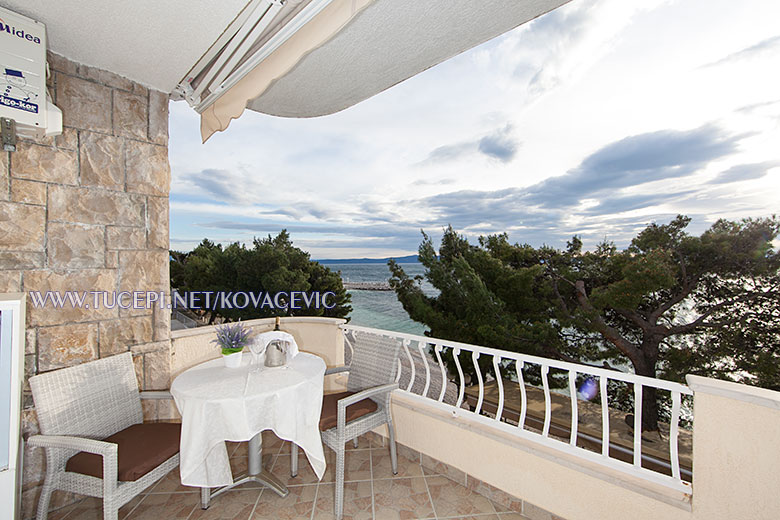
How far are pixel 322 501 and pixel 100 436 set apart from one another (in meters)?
1.29

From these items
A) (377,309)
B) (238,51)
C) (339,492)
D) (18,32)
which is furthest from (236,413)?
(377,309)

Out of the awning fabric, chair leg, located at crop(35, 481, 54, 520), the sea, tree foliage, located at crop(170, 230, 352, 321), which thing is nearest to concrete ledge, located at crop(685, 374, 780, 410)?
the awning fabric

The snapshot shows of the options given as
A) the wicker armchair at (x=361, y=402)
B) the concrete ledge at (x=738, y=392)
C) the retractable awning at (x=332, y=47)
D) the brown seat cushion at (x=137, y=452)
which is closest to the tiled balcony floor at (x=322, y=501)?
the wicker armchair at (x=361, y=402)

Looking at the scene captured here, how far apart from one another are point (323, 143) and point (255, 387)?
792 centimetres

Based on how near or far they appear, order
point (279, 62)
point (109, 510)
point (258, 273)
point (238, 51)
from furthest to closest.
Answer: point (258, 273)
point (238, 51)
point (279, 62)
point (109, 510)

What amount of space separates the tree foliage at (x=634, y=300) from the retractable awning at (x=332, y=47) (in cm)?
689

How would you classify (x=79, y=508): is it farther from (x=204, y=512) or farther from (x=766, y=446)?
(x=766, y=446)

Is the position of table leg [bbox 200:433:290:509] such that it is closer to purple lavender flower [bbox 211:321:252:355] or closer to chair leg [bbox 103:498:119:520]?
purple lavender flower [bbox 211:321:252:355]

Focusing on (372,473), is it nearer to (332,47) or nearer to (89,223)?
(89,223)

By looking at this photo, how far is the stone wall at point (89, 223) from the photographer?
1841mm

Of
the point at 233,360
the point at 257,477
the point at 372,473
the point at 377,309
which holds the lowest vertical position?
the point at 377,309

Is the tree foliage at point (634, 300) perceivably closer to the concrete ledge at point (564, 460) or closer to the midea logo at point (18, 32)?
the concrete ledge at point (564, 460)

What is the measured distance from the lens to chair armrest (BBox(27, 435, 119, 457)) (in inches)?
55.8

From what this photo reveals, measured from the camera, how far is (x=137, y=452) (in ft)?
5.30
